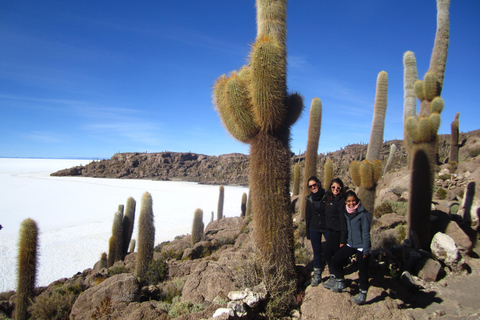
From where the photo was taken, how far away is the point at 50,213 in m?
26.2

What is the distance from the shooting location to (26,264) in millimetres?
6855

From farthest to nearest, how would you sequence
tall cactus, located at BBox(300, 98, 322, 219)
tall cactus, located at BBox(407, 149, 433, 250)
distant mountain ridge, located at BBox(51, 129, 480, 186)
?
distant mountain ridge, located at BBox(51, 129, 480, 186) → tall cactus, located at BBox(300, 98, 322, 219) → tall cactus, located at BBox(407, 149, 433, 250)

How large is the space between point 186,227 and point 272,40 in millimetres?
19900

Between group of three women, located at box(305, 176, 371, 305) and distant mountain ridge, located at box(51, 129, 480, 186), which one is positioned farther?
distant mountain ridge, located at box(51, 129, 480, 186)

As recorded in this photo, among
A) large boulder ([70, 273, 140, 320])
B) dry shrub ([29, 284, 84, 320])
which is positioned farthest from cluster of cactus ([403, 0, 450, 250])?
dry shrub ([29, 284, 84, 320])

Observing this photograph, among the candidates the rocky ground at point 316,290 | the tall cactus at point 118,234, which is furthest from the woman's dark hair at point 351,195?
the tall cactus at point 118,234

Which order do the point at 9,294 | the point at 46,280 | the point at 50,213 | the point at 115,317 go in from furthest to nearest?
1. the point at 50,213
2. the point at 46,280
3. the point at 9,294
4. the point at 115,317

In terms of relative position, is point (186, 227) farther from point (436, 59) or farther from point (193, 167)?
point (193, 167)

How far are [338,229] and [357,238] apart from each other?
0.31 meters

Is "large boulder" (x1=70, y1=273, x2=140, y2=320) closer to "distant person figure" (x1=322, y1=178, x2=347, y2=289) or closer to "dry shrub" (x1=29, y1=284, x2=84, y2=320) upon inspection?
"dry shrub" (x1=29, y1=284, x2=84, y2=320)

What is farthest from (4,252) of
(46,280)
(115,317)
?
(115,317)

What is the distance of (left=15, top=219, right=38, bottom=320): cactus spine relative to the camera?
6703mm

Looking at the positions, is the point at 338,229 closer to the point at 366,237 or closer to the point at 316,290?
the point at 366,237

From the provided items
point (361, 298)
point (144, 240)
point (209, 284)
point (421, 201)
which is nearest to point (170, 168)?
point (144, 240)
